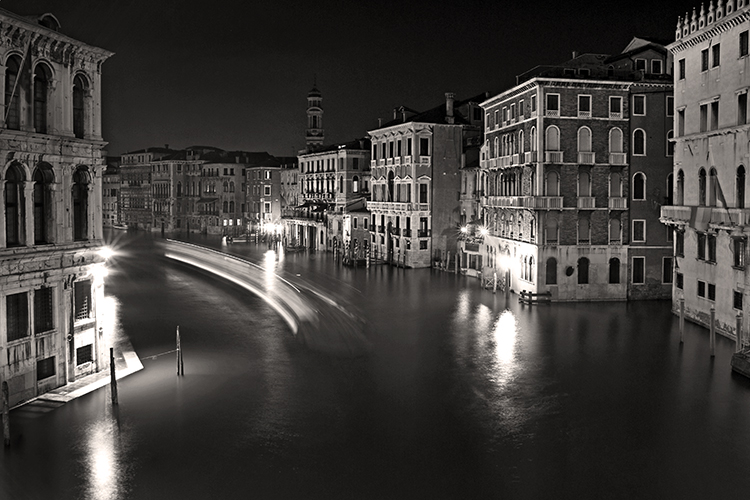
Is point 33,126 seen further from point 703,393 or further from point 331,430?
point 703,393

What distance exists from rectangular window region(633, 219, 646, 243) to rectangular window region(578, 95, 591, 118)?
6753 mm

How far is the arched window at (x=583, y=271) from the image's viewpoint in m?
40.6

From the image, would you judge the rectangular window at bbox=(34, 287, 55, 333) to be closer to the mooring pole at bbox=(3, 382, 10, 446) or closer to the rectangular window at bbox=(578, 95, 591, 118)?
the mooring pole at bbox=(3, 382, 10, 446)

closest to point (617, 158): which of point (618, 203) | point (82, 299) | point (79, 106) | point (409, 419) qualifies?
point (618, 203)

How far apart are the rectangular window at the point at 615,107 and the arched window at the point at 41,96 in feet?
98.7

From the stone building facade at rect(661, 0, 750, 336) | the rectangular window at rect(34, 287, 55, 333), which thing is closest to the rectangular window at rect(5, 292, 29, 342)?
the rectangular window at rect(34, 287, 55, 333)

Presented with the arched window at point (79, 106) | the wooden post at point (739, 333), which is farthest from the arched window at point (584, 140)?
the arched window at point (79, 106)

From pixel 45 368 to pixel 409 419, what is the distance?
11.0m

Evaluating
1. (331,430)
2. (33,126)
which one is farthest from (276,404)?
(33,126)

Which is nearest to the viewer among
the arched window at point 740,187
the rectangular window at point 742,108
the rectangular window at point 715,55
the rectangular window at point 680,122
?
the arched window at point 740,187

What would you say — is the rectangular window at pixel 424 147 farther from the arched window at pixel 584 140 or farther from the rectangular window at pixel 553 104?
the arched window at pixel 584 140

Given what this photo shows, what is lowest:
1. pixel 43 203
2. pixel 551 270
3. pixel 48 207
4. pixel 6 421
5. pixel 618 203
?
pixel 6 421

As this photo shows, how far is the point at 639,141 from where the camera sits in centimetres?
4059

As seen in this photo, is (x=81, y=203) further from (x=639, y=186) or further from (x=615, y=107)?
(x=639, y=186)
